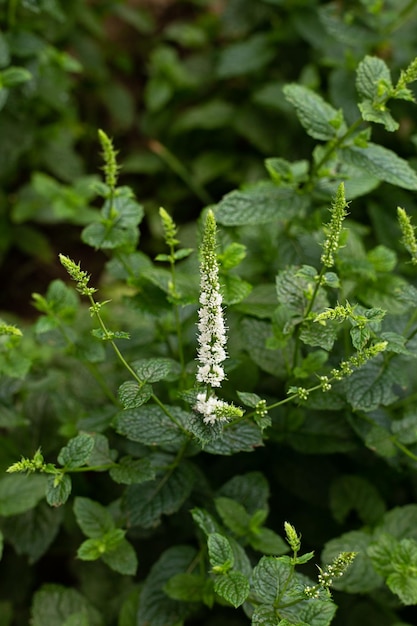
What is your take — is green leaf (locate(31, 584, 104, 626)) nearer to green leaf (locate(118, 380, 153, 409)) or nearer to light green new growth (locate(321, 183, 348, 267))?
green leaf (locate(118, 380, 153, 409))

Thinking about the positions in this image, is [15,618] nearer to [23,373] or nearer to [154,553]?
[154,553]

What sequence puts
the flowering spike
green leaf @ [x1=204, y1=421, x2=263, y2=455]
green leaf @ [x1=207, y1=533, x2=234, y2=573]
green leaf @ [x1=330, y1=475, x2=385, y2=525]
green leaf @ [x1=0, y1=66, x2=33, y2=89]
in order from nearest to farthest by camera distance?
the flowering spike, green leaf @ [x1=207, y1=533, x2=234, y2=573], green leaf @ [x1=204, y1=421, x2=263, y2=455], green leaf @ [x1=330, y1=475, x2=385, y2=525], green leaf @ [x1=0, y1=66, x2=33, y2=89]

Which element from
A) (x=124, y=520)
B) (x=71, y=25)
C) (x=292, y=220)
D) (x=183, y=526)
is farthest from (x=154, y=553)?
(x=71, y=25)

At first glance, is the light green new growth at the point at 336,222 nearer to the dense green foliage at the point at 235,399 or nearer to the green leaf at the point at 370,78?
the dense green foliage at the point at 235,399

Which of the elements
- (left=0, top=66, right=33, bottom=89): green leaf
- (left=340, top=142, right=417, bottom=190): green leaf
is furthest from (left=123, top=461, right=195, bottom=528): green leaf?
(left=0, top=66, right=33, bottom=89): green leaf

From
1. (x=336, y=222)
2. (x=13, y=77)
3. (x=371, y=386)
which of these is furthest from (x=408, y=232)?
(x=13, y=77)

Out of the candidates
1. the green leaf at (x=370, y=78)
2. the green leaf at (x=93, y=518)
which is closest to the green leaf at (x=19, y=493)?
the green leaf at (x=93, y=518)
